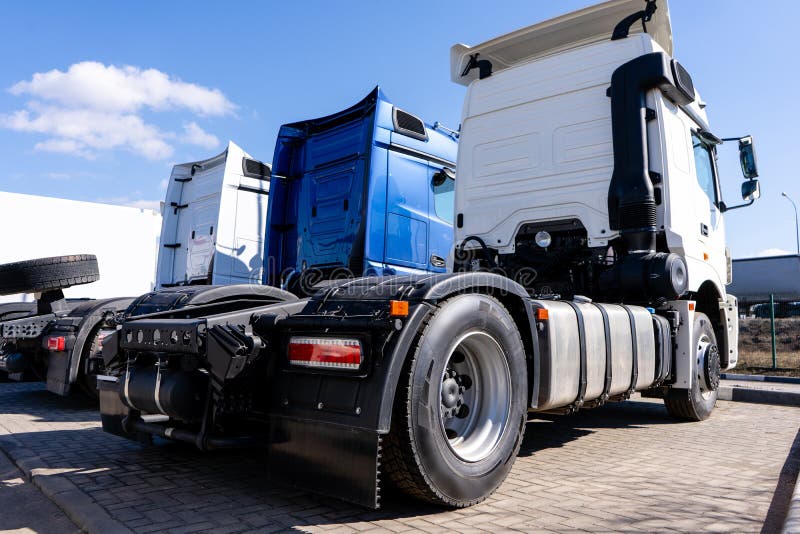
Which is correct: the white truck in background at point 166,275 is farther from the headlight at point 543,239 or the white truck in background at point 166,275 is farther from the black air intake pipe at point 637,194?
the black air intake pipe at point 637,194

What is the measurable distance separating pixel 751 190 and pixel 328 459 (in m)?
5.83

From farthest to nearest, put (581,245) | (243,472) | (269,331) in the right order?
(581,245) < (243,472) < (269,331)

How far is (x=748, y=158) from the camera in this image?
6488mm

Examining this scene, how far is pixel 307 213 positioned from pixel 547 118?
2.89 metres

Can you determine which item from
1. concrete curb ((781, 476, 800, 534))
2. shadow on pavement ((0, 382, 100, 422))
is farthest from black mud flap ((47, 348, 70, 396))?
concrete curb ((781, 476, 800, 534))

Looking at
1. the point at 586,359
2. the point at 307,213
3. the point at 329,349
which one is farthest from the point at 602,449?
the point at 307,213

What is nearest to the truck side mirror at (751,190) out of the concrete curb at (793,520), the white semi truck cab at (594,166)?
the white semi truck cab at (594,166)

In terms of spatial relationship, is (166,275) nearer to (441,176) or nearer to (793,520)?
(441,176)

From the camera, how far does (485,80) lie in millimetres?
6297

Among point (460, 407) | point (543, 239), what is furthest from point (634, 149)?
point (460, 407)

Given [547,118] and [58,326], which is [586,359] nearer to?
[547,118]

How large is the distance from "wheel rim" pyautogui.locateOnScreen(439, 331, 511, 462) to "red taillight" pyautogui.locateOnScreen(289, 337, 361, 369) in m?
0.68

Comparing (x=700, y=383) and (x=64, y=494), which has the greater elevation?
(x=700, y=383)

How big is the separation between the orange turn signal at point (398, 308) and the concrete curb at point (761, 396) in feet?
22.3
